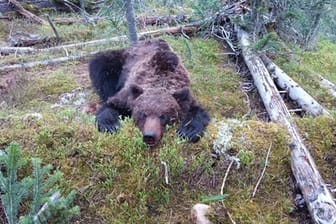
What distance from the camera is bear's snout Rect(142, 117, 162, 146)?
3.65 metres

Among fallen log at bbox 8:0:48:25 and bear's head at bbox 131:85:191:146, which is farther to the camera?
fallen log at bbox 8:0:48:25

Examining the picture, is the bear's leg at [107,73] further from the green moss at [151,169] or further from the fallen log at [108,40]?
the fallen log at [108,40]

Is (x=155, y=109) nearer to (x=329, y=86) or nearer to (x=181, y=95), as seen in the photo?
(x=181, y=95)

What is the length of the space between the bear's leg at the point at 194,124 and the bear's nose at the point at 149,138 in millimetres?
311

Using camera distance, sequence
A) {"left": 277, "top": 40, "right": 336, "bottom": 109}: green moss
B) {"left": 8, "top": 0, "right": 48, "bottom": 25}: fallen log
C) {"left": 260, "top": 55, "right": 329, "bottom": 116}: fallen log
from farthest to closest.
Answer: {"left": 8, "top": 0, "right": 48, "bottom": 25}: fallen log
{"left": 277, "top": 40, "right": 336, "bottom": 109}: green moss
{"left": 260, "top": 55, "right": 329, "bottom": 116}: fallen log

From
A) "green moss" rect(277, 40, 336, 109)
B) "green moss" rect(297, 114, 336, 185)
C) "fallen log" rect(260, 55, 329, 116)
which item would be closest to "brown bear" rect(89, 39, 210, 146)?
"green moss" rect(297, 114, 336, 185)

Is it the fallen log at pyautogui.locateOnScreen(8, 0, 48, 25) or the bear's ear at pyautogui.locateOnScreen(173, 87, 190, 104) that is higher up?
the bear's ear at pyautogui.locateOnScreen(173, 87, 190, 104)

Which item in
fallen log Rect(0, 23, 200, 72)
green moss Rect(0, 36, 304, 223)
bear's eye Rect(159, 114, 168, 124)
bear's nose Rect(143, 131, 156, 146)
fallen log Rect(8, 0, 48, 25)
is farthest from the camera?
fallen log Rect(8, 0, 48, 25)

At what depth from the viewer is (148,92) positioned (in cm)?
442

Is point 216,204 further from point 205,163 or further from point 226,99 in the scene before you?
point 226,99

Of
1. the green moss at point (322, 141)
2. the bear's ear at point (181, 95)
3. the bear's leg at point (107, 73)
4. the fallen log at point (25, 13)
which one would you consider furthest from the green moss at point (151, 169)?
the fallen log at point (25, 13)

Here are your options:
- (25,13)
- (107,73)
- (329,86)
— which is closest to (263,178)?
(107,73)

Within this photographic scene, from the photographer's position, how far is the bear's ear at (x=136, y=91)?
4.43 metres

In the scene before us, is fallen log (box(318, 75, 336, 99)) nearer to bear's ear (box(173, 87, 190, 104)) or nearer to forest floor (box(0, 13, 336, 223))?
forest floor (box(0, 13, 336, 223))
